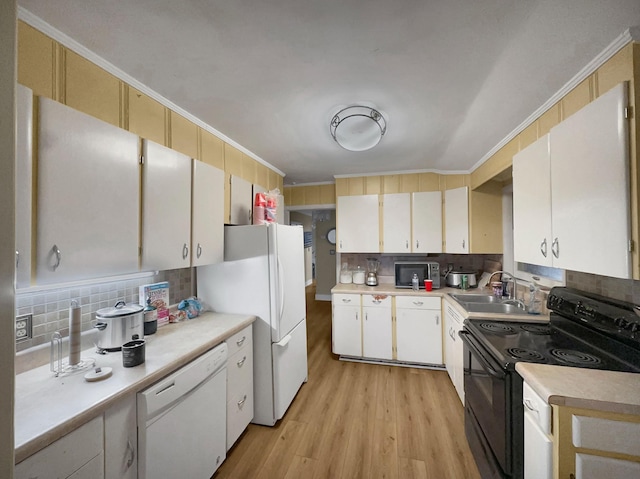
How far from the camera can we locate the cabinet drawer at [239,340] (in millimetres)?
1753

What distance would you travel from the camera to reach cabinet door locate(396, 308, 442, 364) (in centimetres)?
283

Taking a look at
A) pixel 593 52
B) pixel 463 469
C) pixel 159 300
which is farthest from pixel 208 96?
pixel 463 469

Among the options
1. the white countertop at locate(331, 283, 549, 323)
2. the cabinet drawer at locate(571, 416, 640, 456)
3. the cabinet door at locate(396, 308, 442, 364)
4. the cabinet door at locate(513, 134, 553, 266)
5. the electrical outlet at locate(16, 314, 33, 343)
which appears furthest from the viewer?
the cabinet door at locate(396, 308, 442, 364)

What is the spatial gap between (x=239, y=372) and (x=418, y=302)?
6.63 ft

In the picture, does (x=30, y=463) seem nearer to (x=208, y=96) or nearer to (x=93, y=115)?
(x=93, y=115)

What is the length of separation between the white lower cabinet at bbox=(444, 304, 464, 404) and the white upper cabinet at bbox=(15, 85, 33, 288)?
2723mm

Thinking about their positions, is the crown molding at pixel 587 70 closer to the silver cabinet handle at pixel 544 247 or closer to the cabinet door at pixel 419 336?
the silver cabinet handle at pixel 544 247

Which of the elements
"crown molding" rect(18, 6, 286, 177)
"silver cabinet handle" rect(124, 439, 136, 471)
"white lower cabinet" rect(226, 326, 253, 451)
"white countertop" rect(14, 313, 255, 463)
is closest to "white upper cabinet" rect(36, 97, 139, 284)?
"crown molding" rect(18, 6, 286, 177)

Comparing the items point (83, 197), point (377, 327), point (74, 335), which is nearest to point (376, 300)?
point (377, 327)

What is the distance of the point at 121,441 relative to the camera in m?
1.02

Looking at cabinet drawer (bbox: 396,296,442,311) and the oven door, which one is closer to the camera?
the oven door

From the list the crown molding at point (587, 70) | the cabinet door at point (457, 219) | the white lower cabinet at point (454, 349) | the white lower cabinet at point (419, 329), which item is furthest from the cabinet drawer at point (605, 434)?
the cabinet door at point (457, 219)

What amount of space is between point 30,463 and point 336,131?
6.63 feet

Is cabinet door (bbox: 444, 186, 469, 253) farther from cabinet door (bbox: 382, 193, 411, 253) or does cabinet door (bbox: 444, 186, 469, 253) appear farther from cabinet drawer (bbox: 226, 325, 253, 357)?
cabinet drawer (bbox: 226, 325, 253, 357)
